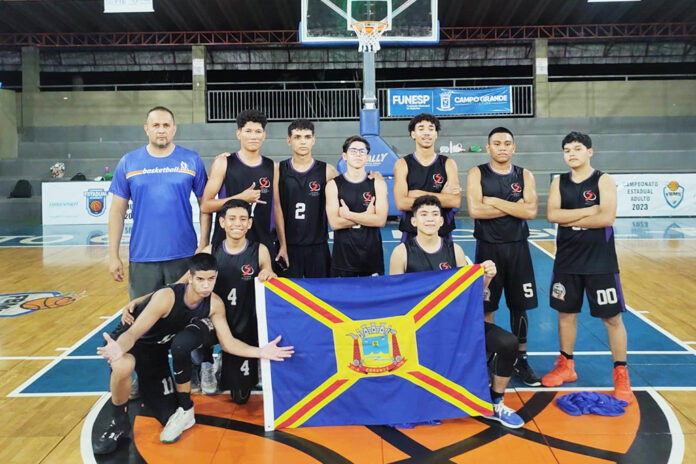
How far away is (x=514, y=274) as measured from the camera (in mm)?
4457

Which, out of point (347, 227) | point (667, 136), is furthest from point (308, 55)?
point (347, 227)

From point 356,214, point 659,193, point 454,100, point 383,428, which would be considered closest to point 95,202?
point 454,100

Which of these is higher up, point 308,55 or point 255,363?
point 308,55

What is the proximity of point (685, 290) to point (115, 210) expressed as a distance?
21.6 feet

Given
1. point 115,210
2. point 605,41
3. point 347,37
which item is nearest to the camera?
point 115,210

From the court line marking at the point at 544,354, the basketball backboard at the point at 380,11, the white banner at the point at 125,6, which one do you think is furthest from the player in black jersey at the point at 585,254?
the white banner at the point at 125,6

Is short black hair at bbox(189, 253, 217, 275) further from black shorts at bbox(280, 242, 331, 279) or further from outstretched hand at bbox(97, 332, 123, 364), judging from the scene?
black shorts at bbox(280, 242, 331, 279)

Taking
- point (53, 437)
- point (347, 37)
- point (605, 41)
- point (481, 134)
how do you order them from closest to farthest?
point (53, 437) < point (347, 37) < point (481, 134) < point (605, 41)

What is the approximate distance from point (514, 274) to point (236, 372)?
7.03 ft

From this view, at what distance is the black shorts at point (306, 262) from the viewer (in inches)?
186

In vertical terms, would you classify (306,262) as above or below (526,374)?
above

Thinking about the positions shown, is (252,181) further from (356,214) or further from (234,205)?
(356,214)

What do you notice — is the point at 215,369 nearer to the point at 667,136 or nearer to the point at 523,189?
the point at 523,189

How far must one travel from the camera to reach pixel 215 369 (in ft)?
14.6
